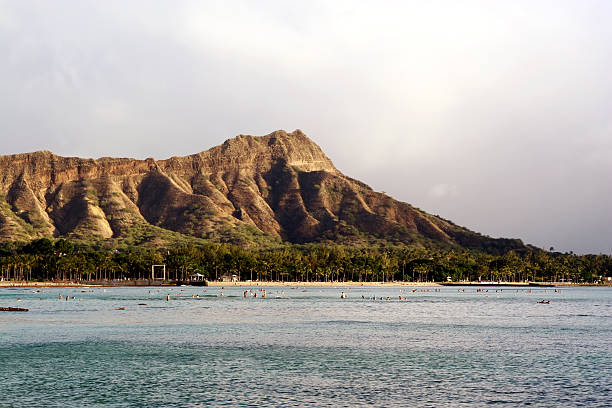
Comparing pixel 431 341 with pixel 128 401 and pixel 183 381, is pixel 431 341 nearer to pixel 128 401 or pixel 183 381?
pixel 183 381

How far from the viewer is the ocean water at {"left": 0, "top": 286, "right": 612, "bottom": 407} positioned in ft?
152

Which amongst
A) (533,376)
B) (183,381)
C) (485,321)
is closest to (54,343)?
Answer: (183,381)

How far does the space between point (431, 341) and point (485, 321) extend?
3670 cm

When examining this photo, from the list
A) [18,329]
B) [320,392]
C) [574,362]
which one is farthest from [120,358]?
[574,362]

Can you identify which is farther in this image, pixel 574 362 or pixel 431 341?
pixel 431 341

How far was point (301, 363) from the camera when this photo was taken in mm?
61812

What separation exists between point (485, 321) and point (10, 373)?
79914 mm

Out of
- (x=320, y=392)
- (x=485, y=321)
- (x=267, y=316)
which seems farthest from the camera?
(x=267, y=316)

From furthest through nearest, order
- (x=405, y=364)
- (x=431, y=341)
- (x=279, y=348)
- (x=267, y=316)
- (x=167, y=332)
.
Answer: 1. (x=267, y=316)
2. (x=167, y=332)
3. (x=431, y=341)
4. (x=279, y=348)
5. (x=405, y=364)

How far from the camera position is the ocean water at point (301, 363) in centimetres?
4628

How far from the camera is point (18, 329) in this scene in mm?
92750

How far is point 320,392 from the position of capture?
47875 millimetres

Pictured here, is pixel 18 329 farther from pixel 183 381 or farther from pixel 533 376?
pixel 533 376

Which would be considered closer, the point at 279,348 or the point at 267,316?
the point at 279,348
